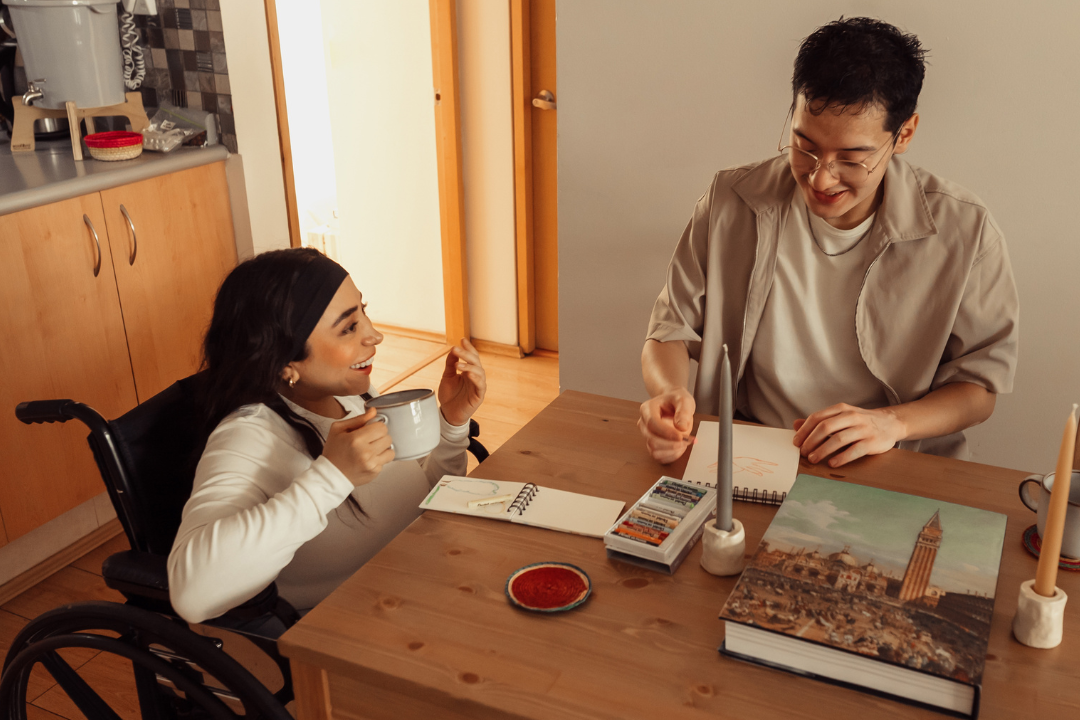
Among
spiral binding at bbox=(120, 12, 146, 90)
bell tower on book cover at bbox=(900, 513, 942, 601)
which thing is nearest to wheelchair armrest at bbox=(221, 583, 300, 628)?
bell tower on book cover at bbox=(900, 513, 942, 601)

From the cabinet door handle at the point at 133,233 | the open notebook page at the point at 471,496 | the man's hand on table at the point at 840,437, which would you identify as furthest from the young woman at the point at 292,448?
the cabinet door handle at the point at 133,233

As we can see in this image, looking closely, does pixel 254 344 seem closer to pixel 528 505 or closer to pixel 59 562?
pixel 528 505

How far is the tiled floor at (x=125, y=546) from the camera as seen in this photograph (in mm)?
1892

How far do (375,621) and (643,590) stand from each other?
0.95 feet

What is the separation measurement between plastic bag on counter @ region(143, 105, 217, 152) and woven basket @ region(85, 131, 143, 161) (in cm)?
7

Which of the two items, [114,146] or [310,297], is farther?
[114,146]

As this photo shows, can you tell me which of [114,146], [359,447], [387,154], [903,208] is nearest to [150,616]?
[359,447]

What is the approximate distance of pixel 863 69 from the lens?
1.32 m

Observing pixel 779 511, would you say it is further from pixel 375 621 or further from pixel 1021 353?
pixel 1021 353

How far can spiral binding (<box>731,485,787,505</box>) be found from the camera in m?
1.16

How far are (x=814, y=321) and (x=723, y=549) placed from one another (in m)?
0.71

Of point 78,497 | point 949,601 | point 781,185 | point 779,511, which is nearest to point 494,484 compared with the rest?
point 779,511

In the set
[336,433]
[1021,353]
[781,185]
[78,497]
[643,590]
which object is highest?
[781,185]

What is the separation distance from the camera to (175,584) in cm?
104
